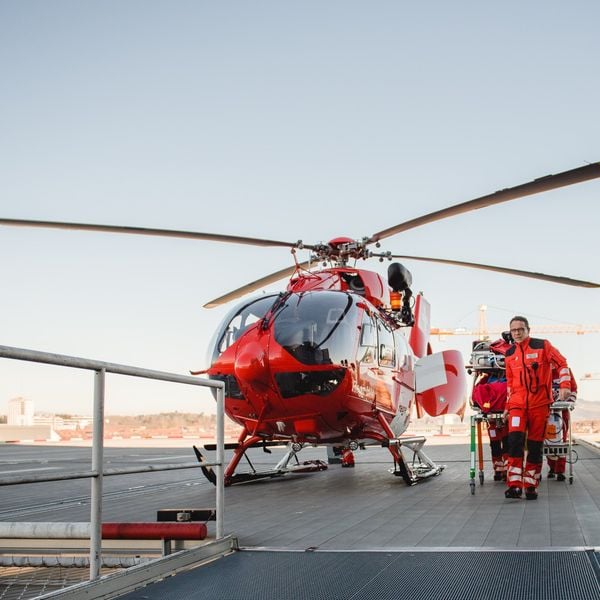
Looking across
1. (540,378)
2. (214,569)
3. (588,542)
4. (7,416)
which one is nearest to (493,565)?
(588,542)

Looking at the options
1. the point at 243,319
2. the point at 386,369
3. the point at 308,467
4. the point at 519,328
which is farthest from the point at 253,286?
the point at 519,328

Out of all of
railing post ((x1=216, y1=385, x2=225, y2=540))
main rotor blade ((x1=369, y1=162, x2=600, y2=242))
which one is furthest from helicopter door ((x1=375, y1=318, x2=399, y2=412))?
railing post ((x1=216, y1=385, x2=225, y2=540))

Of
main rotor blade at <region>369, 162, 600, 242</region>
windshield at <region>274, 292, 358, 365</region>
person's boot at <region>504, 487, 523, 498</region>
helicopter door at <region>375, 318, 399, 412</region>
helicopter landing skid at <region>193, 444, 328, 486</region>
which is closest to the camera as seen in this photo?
main rotor blade at <region>369, 162, 600, 242</region>

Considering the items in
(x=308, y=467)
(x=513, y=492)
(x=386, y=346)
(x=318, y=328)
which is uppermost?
(x=318, y=328)

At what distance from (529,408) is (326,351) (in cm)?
243

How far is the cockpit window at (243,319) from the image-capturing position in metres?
9.52

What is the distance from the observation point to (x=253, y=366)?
8.84m

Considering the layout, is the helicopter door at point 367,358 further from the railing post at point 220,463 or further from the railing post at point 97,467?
the railing post at point 97,467

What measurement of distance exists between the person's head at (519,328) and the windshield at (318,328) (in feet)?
6.42

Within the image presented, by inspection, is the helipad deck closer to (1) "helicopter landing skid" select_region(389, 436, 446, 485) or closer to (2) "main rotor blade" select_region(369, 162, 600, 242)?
(1) "helicopter landing skid" select_region(389, 436, 446, 485)

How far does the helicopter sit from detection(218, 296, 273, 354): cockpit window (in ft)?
0.05

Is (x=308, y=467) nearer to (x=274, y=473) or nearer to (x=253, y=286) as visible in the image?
(x=274, y=473)

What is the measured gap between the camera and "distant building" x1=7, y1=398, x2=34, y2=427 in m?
3.24

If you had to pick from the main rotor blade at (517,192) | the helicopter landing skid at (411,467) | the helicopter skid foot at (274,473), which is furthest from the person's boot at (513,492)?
the helicopter skid foot at (274,473)
